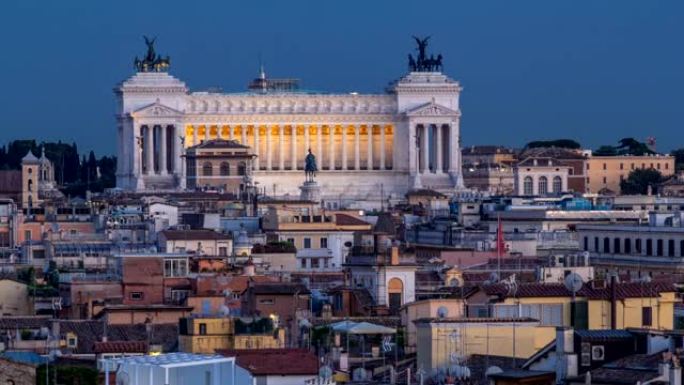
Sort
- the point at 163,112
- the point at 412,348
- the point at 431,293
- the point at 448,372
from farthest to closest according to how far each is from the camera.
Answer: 1. the point at 163,112
2. the point at 431,293
3. the point at 412,348
4. the point at 448,372

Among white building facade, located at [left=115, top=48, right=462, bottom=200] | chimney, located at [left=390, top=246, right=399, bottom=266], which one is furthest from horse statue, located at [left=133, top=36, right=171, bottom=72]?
chimney, located at [left=390, top=246, right=399, bottom=266]

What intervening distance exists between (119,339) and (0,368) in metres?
11.7

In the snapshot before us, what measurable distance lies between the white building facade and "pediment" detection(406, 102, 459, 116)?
43mm

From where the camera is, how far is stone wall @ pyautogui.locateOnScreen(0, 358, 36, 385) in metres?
25.5

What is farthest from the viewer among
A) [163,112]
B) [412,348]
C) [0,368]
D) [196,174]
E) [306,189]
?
[163,112]

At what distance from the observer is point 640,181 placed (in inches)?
5694

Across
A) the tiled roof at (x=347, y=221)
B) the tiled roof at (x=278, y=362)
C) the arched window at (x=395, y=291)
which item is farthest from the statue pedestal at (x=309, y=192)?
the tiled roof at (x=278, y=362)

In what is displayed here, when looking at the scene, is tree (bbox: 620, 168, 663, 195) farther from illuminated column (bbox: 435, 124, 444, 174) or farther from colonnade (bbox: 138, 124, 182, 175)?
colonnade (bbox: 138, 124, 182, 175)

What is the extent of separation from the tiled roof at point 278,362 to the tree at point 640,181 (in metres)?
108

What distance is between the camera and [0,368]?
1009 inches

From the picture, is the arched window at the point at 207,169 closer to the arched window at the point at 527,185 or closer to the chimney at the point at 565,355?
the arched window at the point at 527,185

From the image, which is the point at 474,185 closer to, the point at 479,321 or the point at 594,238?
the point at 594,238

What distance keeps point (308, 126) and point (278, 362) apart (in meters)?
119

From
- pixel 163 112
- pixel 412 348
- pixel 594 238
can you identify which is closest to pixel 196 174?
pixel 163 112
